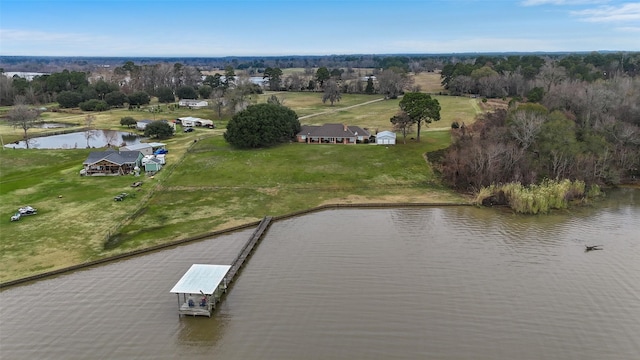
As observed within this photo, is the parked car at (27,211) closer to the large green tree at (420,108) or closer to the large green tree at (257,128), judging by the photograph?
the large green tree at (257,128)

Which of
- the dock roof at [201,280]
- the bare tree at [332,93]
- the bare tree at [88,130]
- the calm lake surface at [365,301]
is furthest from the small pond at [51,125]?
the dock roof at [201,280]

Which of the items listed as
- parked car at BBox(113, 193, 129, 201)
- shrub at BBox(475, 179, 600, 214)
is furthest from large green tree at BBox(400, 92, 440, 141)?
parked car at BBox(113, 193, 129, 201)

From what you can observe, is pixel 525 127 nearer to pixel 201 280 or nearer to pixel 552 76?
pixel 201 280

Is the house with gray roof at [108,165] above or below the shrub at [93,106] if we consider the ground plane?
below

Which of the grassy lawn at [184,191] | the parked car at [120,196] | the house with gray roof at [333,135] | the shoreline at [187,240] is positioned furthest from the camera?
the house with gray roof at [333,135]

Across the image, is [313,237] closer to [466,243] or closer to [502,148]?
[466,243]

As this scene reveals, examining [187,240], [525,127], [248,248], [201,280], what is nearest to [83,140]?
[187,240]

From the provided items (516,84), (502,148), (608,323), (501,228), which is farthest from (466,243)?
(516,84)
